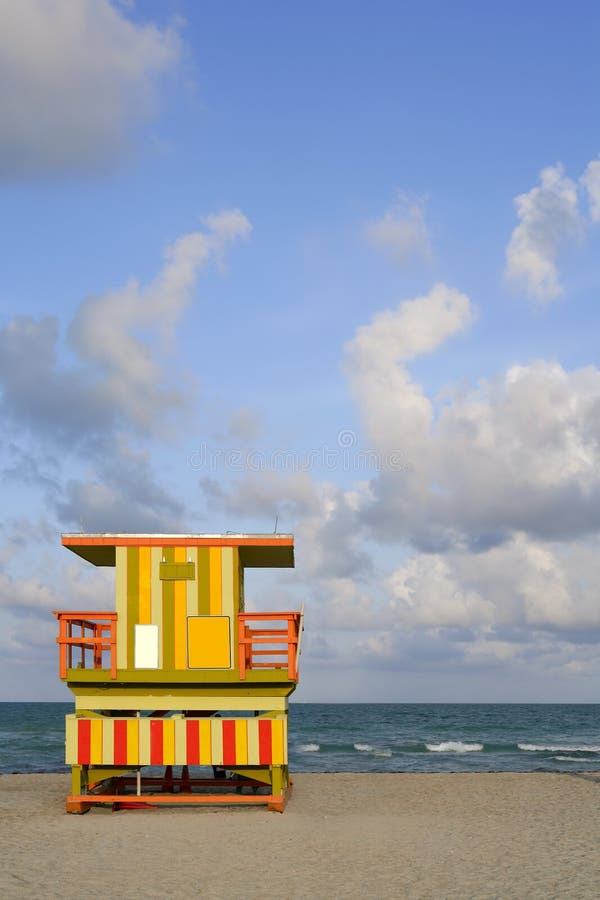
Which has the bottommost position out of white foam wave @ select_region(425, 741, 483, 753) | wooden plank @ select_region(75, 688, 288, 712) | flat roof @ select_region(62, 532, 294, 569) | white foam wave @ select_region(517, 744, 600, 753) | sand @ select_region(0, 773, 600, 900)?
white foam wave @ select_region(517, 744, 600, 753)

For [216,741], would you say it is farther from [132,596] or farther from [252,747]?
[132,596]

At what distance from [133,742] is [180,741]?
87 centimetres

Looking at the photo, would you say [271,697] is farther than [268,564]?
No

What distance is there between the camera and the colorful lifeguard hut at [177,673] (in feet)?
58.2

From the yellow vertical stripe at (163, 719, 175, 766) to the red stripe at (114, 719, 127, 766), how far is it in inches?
29.2

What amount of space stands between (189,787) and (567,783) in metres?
10.7

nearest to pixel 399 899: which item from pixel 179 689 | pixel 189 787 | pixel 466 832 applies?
pixel 466 832

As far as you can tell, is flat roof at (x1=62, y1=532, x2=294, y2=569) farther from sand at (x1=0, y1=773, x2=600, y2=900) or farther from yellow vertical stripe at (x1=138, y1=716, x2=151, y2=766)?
sand at (x1=0, y1=773, x2=600, y2=900)

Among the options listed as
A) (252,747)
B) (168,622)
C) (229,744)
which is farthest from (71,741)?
(252,747)

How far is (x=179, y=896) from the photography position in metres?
10.9

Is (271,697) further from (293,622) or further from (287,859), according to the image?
(287,859)

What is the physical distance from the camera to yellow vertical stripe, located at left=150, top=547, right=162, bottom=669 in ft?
59.7

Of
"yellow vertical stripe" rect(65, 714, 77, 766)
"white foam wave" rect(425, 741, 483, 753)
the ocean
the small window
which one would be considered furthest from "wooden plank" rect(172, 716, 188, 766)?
"white foam wave" rect(425, 741, 483, 753)

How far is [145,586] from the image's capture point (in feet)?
60.0
